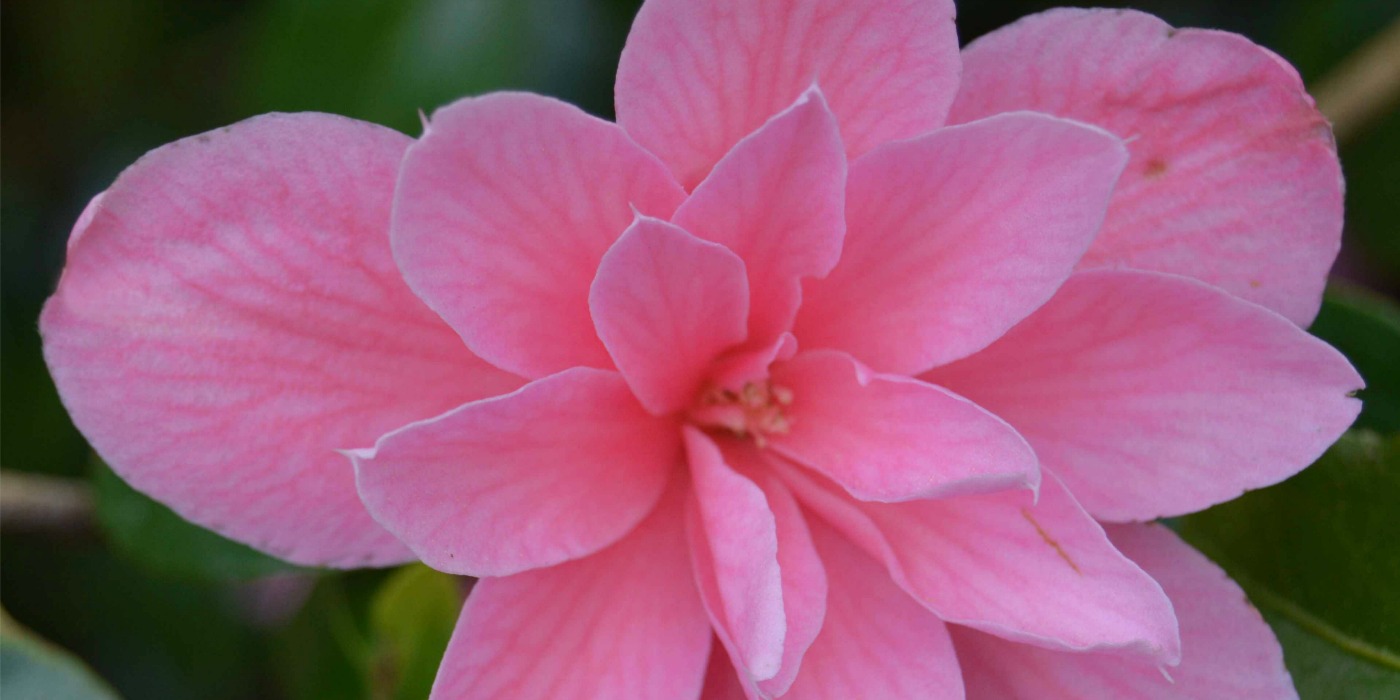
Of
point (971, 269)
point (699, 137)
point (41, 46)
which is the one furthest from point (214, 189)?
point (41, 46)

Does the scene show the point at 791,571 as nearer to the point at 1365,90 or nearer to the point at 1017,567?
the point at 1017,567

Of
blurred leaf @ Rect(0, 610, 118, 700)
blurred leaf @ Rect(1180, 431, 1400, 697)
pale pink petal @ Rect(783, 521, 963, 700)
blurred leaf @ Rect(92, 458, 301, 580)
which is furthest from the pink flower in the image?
blurred leaf @ Rect(92, 458, 301, 580)

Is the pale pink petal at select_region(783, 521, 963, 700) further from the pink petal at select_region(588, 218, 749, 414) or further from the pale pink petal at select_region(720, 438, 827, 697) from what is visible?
the pink petal at select_region(588, 218, 749, 414)

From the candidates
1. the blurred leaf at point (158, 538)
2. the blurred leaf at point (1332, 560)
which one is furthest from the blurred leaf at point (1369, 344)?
the blurred leaf at point (158, 538)

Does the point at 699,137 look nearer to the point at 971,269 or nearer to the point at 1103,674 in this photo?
the point at 971,269

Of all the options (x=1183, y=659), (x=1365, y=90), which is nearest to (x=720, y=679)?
(x=1183, y=659)

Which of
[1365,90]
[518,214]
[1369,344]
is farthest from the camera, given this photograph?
[1365,90]

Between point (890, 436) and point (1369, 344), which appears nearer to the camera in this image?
point (890, 436)

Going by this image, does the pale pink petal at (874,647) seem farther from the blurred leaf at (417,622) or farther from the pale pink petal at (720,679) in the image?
the blurred leaf at (417,622)
